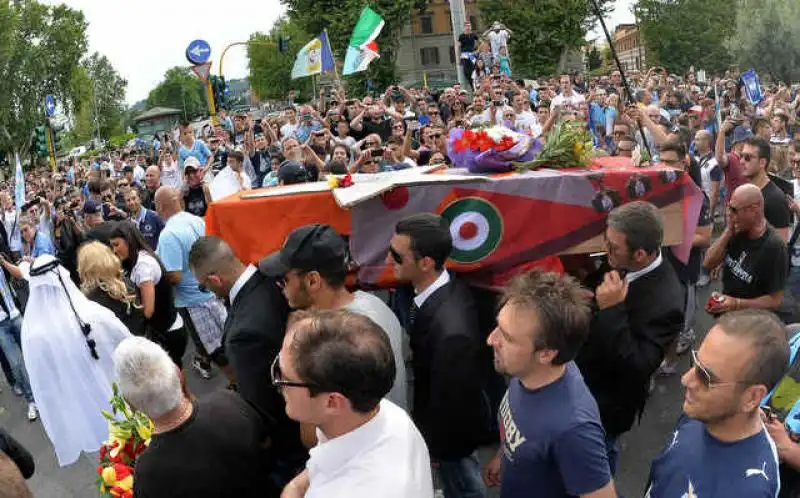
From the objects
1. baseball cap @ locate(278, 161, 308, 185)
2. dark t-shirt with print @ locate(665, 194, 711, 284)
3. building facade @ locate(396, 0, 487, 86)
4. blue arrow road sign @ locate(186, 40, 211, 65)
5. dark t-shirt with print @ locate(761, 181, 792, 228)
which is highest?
building facade @ locate(396, 0, 487, 86)

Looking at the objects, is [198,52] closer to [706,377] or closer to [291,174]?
[291,174]

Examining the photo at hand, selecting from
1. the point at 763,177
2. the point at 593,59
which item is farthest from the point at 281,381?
the point at 593,59

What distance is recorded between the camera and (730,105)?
1438cm

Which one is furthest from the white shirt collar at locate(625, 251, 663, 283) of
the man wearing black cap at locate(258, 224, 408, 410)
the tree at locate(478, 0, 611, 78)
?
the tree at locate(478, 0, 611, 78)

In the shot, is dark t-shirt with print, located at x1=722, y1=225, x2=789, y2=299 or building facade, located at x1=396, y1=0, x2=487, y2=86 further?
building facade, located at x1=396, y1=0, x2=487, y2=86

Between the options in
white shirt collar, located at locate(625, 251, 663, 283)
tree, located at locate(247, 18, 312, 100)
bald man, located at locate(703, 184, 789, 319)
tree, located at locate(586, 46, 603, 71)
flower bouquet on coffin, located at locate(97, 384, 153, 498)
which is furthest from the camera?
tree, located at locate(247, 18, 312, 100)

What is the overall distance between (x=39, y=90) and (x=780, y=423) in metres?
47.1

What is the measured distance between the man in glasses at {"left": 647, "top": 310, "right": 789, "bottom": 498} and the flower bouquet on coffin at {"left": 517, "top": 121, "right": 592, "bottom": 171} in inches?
81.8

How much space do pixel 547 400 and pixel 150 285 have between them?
3.35 m

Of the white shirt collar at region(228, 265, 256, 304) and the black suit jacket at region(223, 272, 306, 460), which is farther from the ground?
the white shirt collar at region(228, 265, 256, 304)

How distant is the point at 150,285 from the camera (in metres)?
4.66

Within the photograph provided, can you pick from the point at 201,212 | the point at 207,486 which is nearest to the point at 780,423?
the point at 207,486

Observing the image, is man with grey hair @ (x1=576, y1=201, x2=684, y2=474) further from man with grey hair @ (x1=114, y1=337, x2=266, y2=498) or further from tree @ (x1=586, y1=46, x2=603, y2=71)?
tree @ (x1=586, y1=46, x2=603, y2=71)

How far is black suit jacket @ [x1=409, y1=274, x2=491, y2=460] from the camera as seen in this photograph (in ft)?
9.36
